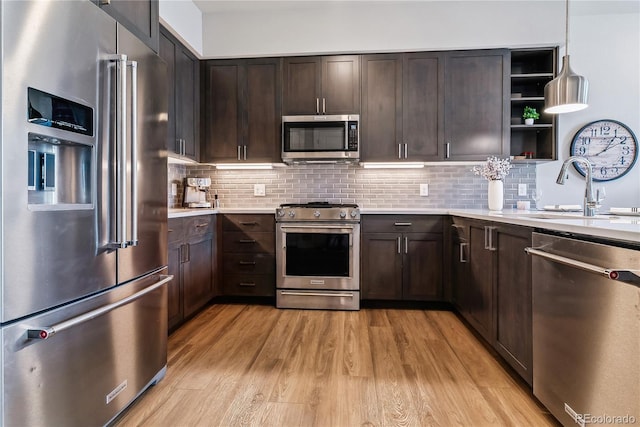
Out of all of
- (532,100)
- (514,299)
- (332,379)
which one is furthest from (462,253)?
(532,100)

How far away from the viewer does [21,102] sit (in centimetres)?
100

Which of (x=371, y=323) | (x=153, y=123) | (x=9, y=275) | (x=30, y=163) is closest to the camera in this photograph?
(x=9, y=275)

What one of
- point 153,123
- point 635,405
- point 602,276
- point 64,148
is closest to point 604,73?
point 602,276

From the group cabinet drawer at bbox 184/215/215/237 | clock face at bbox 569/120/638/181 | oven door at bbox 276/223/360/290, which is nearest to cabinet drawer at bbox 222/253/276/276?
oven door at bbox 276/223/360/290

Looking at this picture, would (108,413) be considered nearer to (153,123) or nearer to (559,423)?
(153,123)

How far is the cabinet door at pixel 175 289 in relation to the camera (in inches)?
96.0

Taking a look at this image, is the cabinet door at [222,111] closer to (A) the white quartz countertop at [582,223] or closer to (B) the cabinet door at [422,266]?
(A) the white quartz countertop at [582,223]

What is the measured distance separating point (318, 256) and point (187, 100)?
1926 millimetres

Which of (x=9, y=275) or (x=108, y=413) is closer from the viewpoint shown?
(x=9, y=275)

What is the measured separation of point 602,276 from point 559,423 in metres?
0.80

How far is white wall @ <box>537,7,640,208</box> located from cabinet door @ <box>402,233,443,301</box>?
167 centimetres

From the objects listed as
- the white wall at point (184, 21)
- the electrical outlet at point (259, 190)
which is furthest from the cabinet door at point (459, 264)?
the white wall at point (184, 21)

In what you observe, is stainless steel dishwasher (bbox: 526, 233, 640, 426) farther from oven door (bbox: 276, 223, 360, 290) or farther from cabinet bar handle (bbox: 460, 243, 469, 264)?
oven door (bbox: 276, 223, 360, 290)

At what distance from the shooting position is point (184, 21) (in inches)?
120
